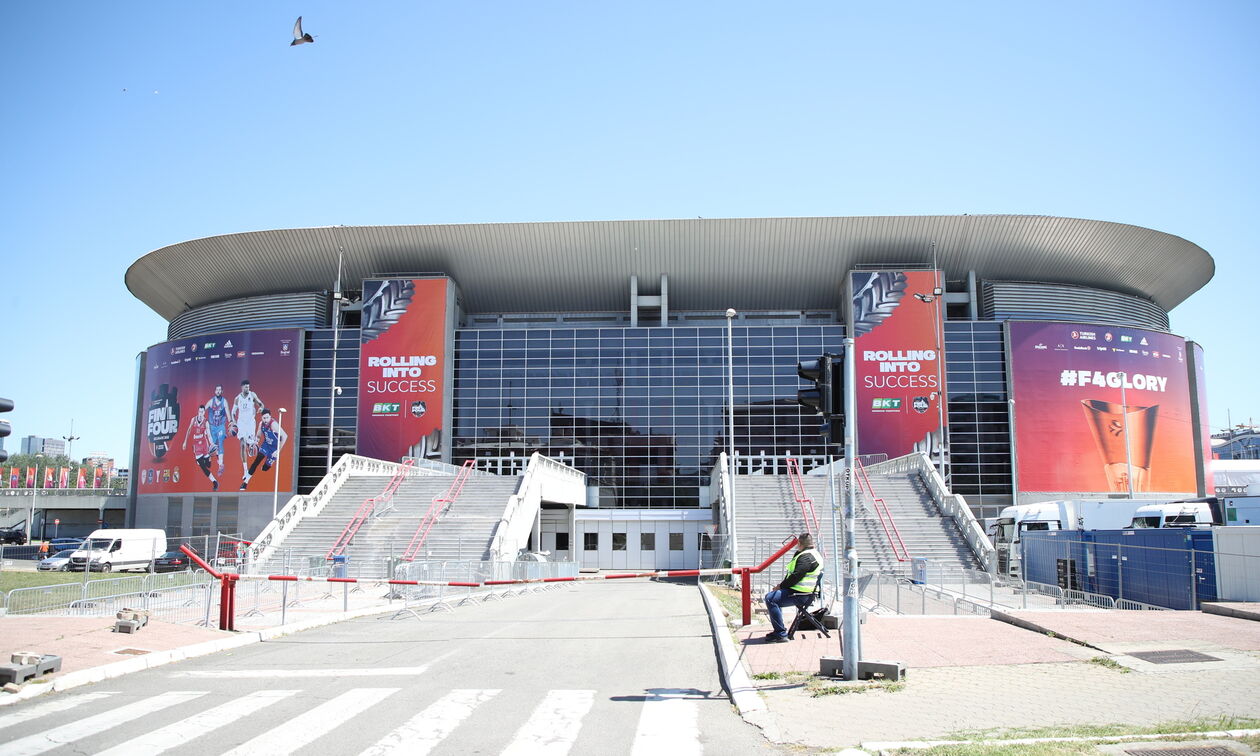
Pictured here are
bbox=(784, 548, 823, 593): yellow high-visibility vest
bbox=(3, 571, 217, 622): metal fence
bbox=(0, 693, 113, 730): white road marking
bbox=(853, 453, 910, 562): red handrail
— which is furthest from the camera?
bbox=(853, 453, 910, 562): red handrail

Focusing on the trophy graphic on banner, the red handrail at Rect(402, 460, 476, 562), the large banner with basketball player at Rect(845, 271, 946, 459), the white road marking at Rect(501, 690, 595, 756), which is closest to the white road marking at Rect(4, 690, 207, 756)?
the white road marking at Rect(501, 690, 595, 756)

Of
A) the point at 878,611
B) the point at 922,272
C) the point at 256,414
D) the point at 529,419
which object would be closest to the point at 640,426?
the point at 529,419

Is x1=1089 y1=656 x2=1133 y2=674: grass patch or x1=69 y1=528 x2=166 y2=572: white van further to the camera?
x1=69 y1=528 x2=166 y2=572: white van

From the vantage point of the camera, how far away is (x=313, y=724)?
25.4 ft

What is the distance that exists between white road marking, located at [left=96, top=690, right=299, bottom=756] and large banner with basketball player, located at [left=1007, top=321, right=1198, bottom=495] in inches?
2144

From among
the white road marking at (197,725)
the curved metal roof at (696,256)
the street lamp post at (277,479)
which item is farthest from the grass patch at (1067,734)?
the street lamp post at (277,479)

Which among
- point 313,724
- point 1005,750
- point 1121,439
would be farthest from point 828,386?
point 1121,439

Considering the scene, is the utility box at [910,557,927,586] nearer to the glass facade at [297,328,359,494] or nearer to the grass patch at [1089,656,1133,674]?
the grass patch at [1089,656,1133,674]

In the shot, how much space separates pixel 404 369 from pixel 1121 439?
45020 millimetres

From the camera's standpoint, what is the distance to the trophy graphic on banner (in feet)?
182

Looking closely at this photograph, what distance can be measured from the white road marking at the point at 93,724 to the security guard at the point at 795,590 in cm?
673

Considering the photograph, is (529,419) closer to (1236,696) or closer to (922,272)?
(922,272)

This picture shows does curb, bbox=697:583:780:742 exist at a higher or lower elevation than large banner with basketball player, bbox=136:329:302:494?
lower

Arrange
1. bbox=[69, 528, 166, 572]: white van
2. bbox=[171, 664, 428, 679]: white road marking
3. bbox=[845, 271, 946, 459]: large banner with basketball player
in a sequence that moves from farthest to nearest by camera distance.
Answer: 1. bbox=[845, 271, 946, 459]: large banner with basketball player
2. bbox=[69, 528, 166, 572]: white van
3. bbox=[171, 664, 428, 679]: white road marking
